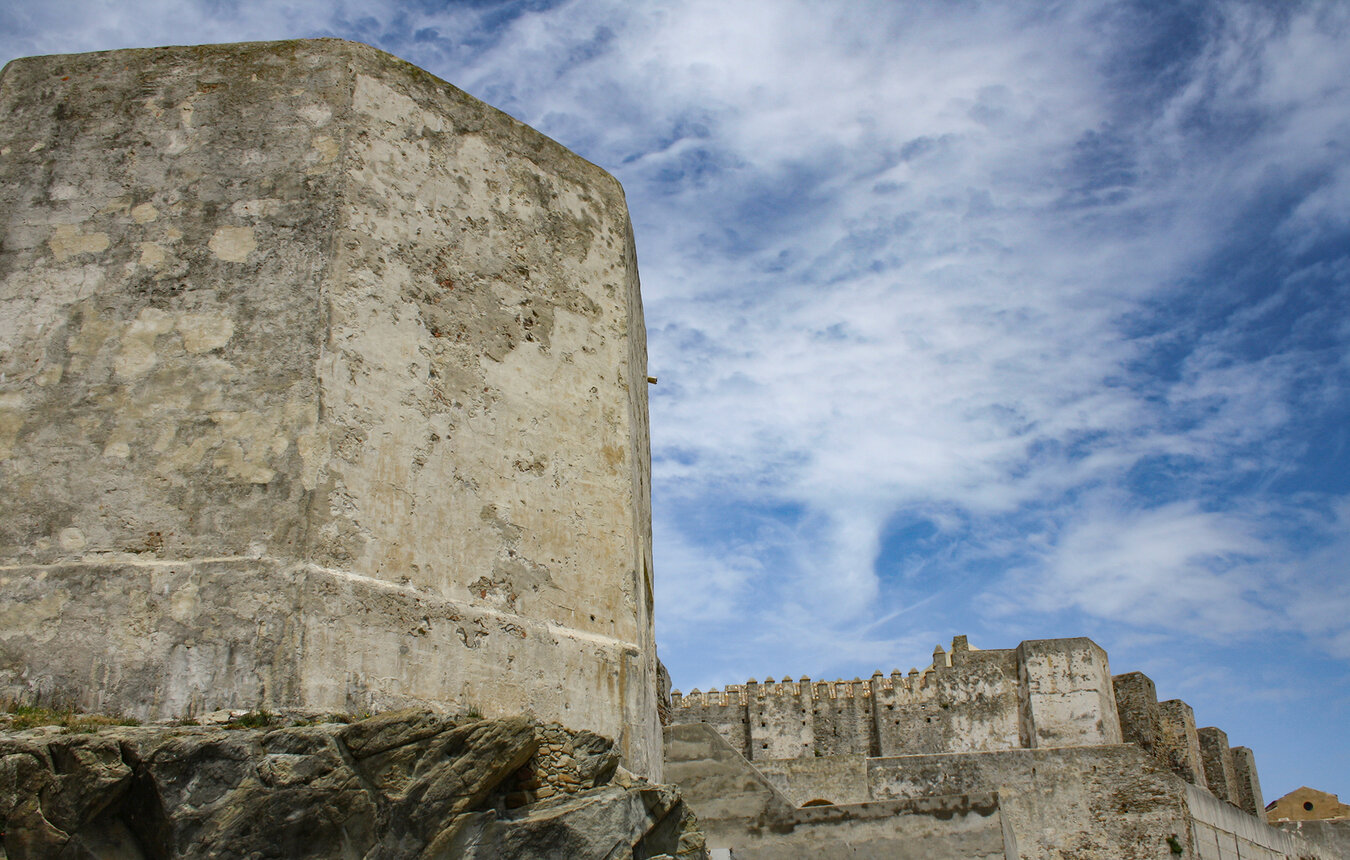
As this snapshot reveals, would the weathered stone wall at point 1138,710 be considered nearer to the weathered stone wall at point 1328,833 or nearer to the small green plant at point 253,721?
the weathered stone wall at point 1328,833

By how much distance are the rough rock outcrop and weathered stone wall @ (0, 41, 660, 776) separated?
415mm

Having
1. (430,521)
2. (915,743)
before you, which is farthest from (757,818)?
(915,743)

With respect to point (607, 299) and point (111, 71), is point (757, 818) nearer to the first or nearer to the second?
point (607, 299)

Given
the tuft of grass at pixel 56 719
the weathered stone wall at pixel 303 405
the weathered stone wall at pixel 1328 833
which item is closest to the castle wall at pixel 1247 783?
the weathered stone wall at pixel 1328 833

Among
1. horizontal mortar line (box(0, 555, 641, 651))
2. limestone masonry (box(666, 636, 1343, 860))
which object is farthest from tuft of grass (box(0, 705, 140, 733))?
limestone masonry (box(666, 636, 1343, 860))

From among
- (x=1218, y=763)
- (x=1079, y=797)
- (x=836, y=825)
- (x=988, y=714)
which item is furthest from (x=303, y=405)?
(x=1218, y=763)

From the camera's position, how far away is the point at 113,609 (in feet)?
15.5

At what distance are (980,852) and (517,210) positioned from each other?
23.8ft

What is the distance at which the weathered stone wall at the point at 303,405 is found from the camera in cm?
475

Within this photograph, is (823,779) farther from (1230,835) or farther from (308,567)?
(308,567)

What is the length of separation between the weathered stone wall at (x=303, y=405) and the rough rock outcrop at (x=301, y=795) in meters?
0.42

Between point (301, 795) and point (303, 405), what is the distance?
182 cm

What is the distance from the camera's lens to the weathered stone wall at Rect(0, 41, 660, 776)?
4750 mm

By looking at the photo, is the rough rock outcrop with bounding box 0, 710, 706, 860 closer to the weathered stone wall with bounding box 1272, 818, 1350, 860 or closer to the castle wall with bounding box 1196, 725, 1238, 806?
the weathered stone wall with bounding box 1272, 818, 1350, 860
